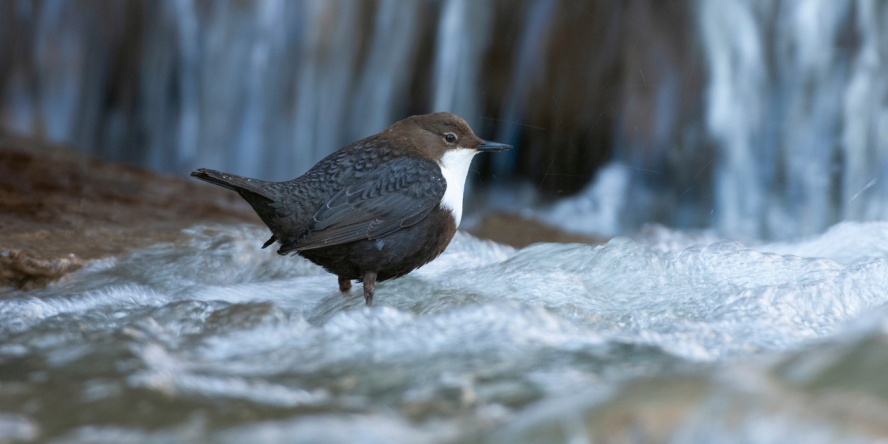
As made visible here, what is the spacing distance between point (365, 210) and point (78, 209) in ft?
8.29

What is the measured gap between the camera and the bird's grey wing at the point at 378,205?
116 inches

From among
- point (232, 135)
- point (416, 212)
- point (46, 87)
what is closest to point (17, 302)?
point (416, 212)

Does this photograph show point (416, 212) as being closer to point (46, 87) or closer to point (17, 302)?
point (17, 302)

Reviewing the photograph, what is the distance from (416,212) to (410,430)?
5.60 feet

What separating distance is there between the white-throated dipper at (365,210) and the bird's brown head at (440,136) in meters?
0.13

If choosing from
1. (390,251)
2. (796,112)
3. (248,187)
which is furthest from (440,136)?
(796,112)

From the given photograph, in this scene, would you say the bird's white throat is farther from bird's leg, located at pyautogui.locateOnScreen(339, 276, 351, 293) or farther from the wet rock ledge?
the wet rock ledge

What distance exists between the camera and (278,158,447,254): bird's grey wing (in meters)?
2.96

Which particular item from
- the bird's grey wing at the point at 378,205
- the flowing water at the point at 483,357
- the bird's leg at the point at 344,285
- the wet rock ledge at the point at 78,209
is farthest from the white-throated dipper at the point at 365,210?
the wet rock ledge at the point at 78,209

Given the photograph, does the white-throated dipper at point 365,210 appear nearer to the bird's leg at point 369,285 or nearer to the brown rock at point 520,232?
the bird's leg at point 369,285

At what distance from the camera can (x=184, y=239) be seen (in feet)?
13.9

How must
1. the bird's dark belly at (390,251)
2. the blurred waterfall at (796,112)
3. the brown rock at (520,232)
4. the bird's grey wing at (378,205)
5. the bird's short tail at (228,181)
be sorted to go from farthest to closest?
the blurred waterfall at (796,112) → the brown rock at (520,232) → the bird's dark belly at (390,251) → the bird's grey wing at (378,205) → the bird's short tail at (228,181)

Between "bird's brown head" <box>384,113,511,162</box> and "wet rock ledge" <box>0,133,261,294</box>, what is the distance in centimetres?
176

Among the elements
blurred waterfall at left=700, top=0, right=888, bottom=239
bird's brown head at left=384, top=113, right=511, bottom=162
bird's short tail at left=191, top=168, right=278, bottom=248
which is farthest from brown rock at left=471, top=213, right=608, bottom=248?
bird's short tail at left=191, top=168, right=278, bottom=248
